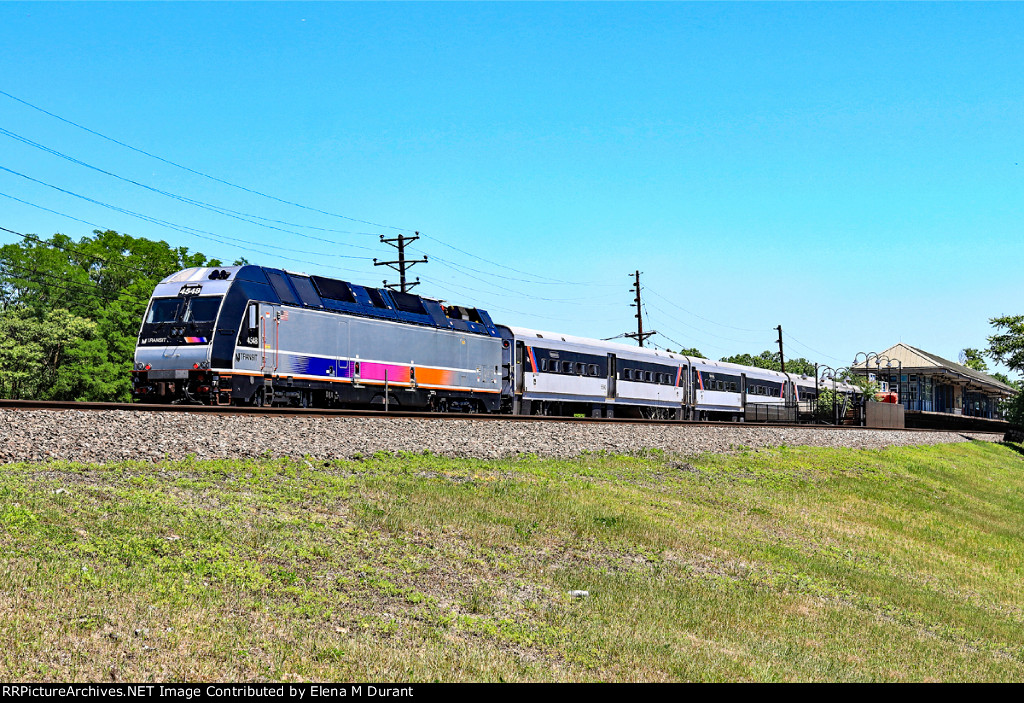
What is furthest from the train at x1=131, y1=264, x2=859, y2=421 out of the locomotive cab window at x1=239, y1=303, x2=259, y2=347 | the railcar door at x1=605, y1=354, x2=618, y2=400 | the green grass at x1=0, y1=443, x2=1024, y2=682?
the green grass at x1=0, y1=443, x2=1024, y2=682

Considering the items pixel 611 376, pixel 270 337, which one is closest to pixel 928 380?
pixel 611 376

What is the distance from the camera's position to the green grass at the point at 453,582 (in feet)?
23.8

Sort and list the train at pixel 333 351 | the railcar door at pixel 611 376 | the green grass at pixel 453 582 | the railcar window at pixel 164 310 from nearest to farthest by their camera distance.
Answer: the green grass at pixel 453 582
the train at pixel 333 351
the railcar window at pixel 164 310
the railcar door at pixel 611 376

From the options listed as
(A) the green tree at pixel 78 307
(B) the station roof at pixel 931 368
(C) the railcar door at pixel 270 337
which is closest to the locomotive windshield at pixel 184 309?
(C) the railcar door at pixel 270 337

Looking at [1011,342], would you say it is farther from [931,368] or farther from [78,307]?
[78,307]

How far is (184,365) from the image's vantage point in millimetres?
22000

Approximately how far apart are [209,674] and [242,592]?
166 centimetres

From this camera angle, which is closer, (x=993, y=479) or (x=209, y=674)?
(x=209, y=674)

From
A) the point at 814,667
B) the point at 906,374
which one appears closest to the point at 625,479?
the point at 814,667

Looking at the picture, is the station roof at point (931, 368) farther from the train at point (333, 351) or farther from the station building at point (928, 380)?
the train at point (333, 351)

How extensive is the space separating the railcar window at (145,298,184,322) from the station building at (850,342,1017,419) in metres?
68.8

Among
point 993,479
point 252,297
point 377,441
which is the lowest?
point 993,479

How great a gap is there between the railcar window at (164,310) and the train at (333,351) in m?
0.03

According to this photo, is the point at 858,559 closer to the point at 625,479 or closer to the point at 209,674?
the point at 625,479
